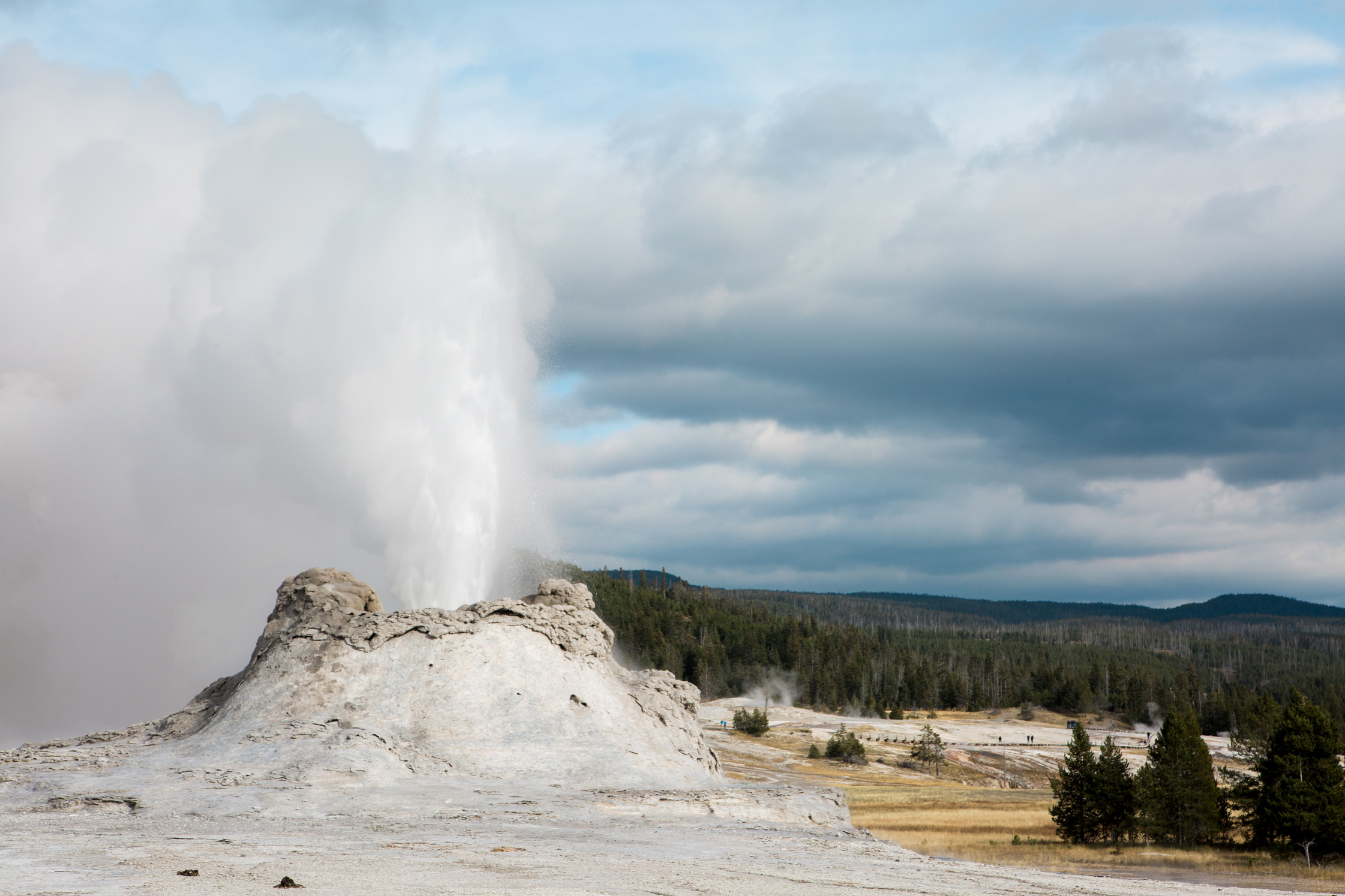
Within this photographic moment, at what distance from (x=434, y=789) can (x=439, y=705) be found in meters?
4.05

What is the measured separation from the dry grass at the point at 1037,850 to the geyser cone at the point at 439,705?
9.74 metres

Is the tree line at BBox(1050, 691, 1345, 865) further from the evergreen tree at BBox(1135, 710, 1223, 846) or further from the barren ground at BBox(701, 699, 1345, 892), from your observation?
the barren ground at BBox(701, 699, 1345, 892)

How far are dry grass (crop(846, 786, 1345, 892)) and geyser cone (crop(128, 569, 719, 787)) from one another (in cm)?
974

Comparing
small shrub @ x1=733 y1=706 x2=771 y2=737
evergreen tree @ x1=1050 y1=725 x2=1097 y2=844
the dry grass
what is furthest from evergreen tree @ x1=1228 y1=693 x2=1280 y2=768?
small shrub @ x1=733 y1=706 x2=771 y2=737

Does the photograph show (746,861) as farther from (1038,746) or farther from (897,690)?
(897,690)

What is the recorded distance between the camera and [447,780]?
88.0ft

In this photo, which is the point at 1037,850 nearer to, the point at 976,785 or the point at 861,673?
the point at 976,785

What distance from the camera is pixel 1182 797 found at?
1850 inches

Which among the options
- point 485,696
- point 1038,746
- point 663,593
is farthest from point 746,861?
point 663,593

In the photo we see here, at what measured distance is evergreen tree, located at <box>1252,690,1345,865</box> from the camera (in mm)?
40844

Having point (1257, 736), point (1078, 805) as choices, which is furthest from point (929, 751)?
point (1257, 736)

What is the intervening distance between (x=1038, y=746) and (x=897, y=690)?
51948mm

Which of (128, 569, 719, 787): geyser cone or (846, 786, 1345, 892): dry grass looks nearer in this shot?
(128, 569, 719, 787): geyser cone

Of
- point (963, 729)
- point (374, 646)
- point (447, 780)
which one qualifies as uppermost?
point (374, 646)
